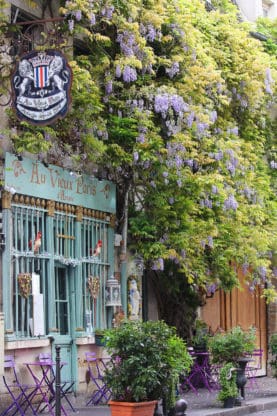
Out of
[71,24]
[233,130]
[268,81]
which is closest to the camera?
[71,24]

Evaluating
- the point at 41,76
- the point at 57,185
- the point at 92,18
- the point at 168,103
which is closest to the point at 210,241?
the point at 168,103

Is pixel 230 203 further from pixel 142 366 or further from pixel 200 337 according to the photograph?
pixel 142 366

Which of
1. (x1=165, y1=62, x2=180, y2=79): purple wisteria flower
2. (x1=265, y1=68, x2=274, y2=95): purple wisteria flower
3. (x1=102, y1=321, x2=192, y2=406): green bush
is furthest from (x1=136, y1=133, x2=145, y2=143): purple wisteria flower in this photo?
(x1=265, y1=68, x2=274, y2=95): purple wisteria flower

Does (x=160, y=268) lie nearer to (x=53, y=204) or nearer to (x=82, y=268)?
(x=82, y=268)

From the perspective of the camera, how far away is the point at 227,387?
18.1 metres

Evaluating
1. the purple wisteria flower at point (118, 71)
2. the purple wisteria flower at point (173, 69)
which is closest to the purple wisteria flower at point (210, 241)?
the purple wisteria flower at point (173, 69)

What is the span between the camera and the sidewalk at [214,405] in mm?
17219

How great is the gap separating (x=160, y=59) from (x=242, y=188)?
4144 millimetres

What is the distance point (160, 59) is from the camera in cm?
1986

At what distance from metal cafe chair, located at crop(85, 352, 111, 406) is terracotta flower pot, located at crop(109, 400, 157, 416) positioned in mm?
3970

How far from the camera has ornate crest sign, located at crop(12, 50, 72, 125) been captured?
1462 centimetres

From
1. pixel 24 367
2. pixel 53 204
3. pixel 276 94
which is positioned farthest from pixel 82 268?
pixel 276 94

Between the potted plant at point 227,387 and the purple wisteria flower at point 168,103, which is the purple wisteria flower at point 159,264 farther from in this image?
the purple wisteria flower at point 168,103

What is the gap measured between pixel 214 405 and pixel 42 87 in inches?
279
